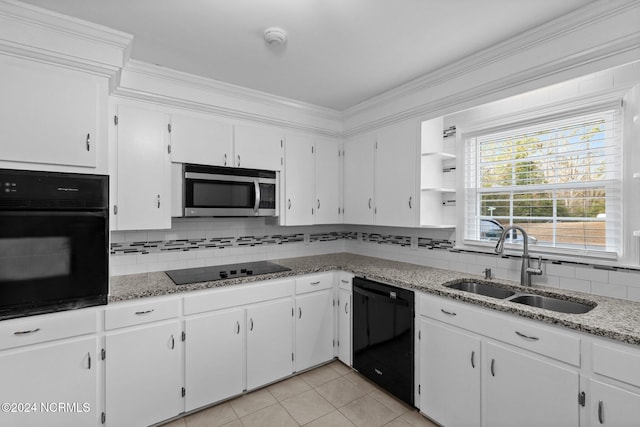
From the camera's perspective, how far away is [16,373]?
1.68 meters

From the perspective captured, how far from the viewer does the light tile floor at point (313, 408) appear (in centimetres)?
215

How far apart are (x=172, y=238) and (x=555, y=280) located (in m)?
2.92

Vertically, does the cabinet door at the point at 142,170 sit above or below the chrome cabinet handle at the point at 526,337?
above

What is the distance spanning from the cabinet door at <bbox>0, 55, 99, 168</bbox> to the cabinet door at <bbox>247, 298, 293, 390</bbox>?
5.03 feet

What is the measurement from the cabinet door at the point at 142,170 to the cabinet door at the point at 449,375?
6.87 ft

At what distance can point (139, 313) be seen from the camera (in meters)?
2.02

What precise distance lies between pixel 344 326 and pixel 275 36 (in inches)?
92.1

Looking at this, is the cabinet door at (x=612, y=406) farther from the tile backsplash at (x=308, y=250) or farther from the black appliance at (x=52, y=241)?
the black appliance at (x=52, y=241)

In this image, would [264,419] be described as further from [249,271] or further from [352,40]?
[352,40]

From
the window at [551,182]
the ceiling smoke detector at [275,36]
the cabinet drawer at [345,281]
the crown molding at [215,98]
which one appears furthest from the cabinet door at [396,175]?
the ceiling smoke detector at [275,36]

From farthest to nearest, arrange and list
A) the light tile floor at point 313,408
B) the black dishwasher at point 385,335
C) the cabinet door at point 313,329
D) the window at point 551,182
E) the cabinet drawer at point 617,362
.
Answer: the cabinet door at point 313,329 < the black dishwasher at point 385,335 < the light tile floor at point 313,408 < the window at point 551,182 < the cabinet drawer at point 617,362

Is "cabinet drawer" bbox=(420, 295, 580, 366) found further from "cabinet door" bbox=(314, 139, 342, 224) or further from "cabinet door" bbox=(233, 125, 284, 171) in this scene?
"cabinet door" bbox=(233, 125, 284, 171)

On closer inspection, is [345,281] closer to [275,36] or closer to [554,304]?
[554,304]

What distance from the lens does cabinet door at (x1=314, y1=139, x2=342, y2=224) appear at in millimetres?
3350
